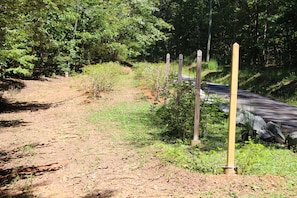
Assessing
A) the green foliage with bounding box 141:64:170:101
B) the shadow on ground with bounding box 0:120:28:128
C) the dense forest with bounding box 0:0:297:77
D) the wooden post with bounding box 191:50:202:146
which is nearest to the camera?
the wooden post with bounding box 191:50:202:146

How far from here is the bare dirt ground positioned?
4098mm

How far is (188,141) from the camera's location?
20.8 ft

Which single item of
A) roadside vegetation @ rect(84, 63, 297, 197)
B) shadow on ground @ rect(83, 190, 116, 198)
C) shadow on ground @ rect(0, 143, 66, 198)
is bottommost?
shadow on ground @ rect(0, 143, 66, 198)

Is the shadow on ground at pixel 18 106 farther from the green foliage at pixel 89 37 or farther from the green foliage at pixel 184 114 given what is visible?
the green foliage at pixel 184 114

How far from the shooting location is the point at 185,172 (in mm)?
4660

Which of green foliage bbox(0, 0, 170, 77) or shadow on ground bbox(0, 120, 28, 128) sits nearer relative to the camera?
shadow on ground bbox(0, 120, 28, 128)

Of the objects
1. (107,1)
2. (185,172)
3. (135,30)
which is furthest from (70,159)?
(135,30)

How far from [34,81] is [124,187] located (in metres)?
15.0

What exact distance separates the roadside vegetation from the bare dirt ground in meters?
0.23

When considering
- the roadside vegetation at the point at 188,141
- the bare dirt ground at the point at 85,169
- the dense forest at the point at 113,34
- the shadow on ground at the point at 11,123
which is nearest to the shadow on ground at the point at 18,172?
the bare dirt ground at the point at 85,169

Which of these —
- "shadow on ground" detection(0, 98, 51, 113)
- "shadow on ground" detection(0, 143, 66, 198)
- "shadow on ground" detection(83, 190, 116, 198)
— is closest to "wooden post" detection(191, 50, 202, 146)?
"shadow on ground" detection(83, 190, 116, 198)

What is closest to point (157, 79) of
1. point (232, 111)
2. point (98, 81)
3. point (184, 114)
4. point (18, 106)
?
point (98, 81)

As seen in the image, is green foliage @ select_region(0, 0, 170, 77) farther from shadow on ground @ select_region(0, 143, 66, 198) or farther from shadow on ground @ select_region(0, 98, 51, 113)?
shadow on ground @ select_region(0, 143, 66, 198)

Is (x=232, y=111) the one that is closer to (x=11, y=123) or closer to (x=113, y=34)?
(x=11, y=123)
